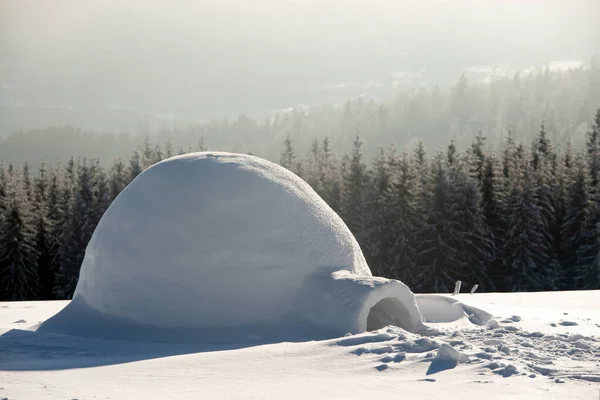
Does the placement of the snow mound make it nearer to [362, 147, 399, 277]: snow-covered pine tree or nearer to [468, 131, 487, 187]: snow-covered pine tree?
[362, 147, 399, 277]: snow-covered pine tree

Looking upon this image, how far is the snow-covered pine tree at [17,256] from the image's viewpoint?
4156 centimetres

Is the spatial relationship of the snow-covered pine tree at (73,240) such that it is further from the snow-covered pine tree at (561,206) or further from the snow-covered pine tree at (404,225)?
the snow-covered pine tree at (561,206)

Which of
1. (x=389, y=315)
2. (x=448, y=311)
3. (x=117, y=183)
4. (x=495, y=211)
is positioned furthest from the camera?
(x=117, y=183)

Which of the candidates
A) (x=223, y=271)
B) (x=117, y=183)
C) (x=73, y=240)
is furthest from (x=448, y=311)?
(x=117, y=183)

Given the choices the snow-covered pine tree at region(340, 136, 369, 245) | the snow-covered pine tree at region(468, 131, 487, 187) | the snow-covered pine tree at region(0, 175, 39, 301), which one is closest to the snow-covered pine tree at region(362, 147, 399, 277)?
the snow-covered pine tree at region(340, 136, 369, 245)

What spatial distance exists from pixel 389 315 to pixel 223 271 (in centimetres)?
329

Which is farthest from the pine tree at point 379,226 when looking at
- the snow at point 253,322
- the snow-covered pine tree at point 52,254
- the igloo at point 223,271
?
the igloo at point 223,271

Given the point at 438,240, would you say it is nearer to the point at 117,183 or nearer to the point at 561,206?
the point at 561,206

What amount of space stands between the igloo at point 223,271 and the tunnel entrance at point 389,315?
2cm

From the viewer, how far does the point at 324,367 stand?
1001 centimetres

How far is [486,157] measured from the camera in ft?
140

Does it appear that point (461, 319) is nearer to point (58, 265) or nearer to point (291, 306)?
point (291, 306)

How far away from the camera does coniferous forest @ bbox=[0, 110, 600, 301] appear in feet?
125

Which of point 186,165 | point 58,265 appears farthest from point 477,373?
point 58,265
